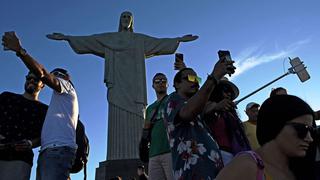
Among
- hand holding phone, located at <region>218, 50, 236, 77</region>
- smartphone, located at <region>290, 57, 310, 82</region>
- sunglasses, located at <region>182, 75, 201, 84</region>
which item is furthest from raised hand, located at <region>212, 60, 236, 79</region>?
smartphone, located at <region>290, 57, 310, 82</region>

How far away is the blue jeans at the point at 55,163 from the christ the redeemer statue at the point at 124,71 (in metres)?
7.66

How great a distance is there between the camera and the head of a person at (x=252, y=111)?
184 inches

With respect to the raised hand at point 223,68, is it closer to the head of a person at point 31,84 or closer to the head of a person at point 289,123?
the head of a person at point 289,123

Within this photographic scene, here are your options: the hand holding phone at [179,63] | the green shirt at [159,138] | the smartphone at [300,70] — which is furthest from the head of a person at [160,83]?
the smartphone at [300,70]

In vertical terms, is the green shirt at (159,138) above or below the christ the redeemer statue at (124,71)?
below

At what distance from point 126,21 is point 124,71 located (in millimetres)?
1905

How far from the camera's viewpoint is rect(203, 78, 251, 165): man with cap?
286cm

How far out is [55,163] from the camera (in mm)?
2842

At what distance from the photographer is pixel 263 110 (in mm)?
1539

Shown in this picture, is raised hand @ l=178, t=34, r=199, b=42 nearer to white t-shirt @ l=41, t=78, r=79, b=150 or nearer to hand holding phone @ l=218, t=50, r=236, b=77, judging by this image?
white t-shirt @ l=41, t=78, r=79, b=150

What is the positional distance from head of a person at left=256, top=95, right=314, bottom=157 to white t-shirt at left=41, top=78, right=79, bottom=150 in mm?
1828

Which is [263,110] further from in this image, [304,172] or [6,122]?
[6,122]

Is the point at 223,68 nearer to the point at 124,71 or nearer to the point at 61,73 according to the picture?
the point at 61,73

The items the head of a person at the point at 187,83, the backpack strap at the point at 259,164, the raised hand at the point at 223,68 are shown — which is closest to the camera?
the backpack strap at the point at 259,164
